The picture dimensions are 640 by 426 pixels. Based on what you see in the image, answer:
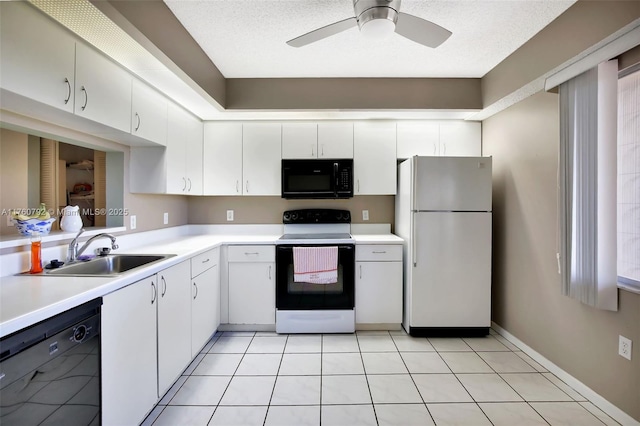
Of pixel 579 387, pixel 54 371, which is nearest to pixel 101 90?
pixel 54 371

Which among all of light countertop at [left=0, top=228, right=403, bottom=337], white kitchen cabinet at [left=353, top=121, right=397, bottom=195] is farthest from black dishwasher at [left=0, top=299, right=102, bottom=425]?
white kitchen cabinet at [left=353, top=121, right=397, bottom=195]

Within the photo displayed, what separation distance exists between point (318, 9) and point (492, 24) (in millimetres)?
1160

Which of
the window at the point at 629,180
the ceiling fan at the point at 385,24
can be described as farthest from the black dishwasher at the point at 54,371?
the window at the point at 629,180

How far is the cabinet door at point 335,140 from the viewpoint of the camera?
305cm

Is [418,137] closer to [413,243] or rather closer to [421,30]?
[413,243]

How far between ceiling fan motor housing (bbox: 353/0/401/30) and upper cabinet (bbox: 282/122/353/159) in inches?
60.4

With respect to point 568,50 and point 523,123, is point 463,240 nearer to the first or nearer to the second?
point 523,123

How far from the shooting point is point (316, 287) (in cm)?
271

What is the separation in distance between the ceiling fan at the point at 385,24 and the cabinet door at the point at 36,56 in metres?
1.17

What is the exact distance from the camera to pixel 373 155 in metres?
3.07

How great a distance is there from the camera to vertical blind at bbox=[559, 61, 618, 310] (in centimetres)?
166

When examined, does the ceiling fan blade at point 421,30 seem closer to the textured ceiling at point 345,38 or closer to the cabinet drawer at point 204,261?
the textured ceiling at point 345,38

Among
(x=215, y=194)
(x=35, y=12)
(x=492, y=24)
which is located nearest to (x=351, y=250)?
(x=215, y=194)

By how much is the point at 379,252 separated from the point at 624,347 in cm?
164
